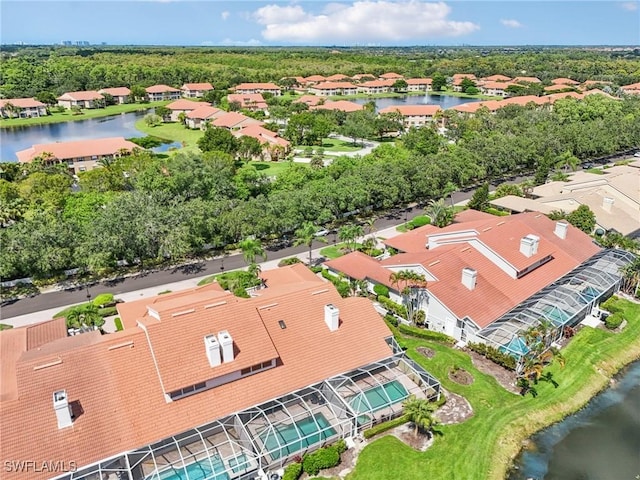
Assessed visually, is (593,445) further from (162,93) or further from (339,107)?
(162,93)

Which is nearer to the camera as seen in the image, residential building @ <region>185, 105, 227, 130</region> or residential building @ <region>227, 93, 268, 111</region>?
residential building @ <region>185, 105, 227, 130</region>

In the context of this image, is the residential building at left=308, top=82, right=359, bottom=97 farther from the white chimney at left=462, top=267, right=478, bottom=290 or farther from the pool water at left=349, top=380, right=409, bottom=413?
the pool water at left=349, top=380, right=409, bottom=413

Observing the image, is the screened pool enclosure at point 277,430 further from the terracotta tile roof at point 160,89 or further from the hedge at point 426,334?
the terracotta tile roof at point 160,89

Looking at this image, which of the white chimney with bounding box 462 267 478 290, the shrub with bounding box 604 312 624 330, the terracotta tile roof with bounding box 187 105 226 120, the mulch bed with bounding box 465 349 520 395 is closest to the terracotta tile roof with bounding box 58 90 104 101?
the terracotta tile roof with bounding box 187 105 226 120

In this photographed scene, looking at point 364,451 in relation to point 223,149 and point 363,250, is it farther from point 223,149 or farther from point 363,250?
point 223,149

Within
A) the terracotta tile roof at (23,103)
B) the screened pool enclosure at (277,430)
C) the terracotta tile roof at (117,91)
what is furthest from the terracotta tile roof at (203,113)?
the screened pool enclosure at (277,430)

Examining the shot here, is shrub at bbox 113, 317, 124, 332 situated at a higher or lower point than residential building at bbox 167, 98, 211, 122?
lower

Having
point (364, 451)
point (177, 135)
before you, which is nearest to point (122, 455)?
point (364, 451)
